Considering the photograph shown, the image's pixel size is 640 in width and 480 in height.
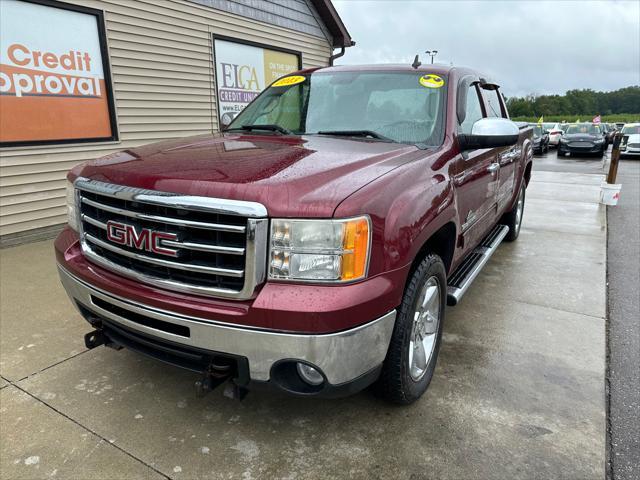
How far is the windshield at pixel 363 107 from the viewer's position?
2.94 metres

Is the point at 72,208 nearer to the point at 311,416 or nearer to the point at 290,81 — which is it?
the point at 311,416

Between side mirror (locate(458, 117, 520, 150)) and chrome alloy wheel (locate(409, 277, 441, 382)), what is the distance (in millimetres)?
950

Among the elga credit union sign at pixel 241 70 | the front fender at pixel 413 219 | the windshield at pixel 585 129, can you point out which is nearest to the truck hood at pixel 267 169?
the front fender at pixel 413 219

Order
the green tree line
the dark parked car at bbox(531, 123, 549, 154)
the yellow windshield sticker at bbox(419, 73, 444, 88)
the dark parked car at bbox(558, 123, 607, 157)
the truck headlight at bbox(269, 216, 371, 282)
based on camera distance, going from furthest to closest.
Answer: the green tree line
the dark parked car at bbox(531, 123, 549, 154)
the dark parked car at bbox(558, 123, 607, 157)
the yellow windshield sticker at bbox(419, 73, 444, 88)
the truck headlight at bbox(269, 216, 371, 282)

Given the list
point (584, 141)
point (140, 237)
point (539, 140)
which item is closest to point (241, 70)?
point (140, 237)

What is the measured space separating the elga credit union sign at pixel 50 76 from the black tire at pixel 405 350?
17.2 feet

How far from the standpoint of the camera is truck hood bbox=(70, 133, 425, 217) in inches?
73.5

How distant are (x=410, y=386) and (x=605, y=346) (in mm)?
1756

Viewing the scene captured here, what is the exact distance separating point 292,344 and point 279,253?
36 centimetres

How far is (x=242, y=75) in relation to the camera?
854 cm

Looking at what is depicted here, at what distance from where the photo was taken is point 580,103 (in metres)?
94.8

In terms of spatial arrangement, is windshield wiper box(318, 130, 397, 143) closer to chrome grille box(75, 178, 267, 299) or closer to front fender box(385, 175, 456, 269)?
front fender box(385, 175, 456, 269)

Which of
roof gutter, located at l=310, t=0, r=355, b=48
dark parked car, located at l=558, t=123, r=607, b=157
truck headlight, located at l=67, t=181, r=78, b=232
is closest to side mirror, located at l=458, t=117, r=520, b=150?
truck headlight, located at l=67, t=181, r=78, b=232

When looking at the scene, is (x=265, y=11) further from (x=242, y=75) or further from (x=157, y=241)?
(x=157, y=241)
